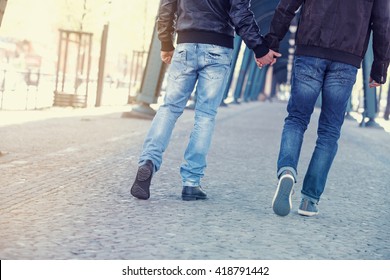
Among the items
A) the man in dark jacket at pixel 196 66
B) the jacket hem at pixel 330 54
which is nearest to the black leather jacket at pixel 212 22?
the man in dark jacket at pixel 196 66

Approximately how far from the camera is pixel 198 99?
16.2ft

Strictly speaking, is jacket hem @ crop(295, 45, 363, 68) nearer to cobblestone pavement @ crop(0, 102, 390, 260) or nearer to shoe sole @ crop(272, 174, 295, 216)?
shoe sole @ crop(272, 174, 295, 216)

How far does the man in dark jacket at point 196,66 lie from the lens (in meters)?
4.75

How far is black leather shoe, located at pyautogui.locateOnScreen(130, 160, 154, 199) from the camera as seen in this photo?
4.74 m

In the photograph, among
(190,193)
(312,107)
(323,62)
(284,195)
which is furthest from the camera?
(190,193)

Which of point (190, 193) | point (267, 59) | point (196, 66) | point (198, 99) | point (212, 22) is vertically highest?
point (212, 22)

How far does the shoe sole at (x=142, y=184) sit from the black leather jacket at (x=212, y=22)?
90 cm

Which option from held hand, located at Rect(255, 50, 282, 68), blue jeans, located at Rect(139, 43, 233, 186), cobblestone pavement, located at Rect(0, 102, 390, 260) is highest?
held hand, located at Rect(255, 50, 282, 68)

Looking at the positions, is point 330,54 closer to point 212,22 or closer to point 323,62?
point 323,62

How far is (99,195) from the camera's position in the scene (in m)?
5.01

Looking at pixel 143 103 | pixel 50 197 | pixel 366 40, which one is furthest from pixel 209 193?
pixel 143 103

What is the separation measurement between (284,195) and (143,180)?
3.09ft

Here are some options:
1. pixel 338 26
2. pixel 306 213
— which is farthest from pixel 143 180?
pixel 338 26

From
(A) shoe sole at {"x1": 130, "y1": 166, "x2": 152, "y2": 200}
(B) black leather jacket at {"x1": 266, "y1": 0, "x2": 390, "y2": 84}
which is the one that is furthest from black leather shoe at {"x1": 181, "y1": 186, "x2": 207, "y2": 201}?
(B) black leather jacket at {"x1": 266, "y1": 0, "x2": 390, "y2": 84}
